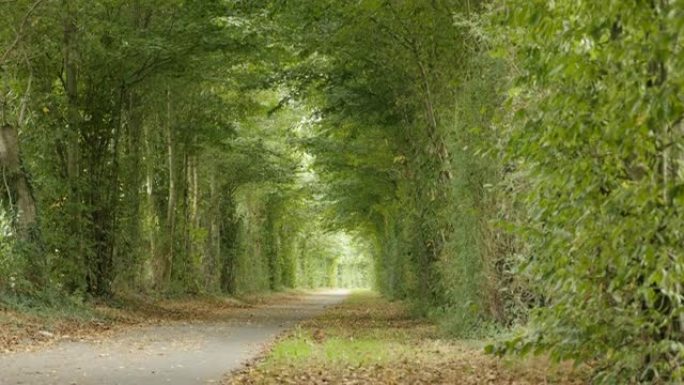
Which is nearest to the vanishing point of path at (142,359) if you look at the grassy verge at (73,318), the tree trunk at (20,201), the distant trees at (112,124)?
the grassy verge at (73,318)

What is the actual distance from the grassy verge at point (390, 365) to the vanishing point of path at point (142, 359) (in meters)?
0.70

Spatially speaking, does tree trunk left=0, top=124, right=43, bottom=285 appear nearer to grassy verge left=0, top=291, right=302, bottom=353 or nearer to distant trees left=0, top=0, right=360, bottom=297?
distant trees left=0, top=0, right=360, bottom=297

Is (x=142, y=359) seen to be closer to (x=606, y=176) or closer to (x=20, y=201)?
(x=20, y=201)

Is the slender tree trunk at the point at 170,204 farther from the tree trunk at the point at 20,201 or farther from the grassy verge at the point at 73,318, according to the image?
the tree trunk at the point at 20,201

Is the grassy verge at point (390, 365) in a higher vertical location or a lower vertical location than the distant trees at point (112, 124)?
lower

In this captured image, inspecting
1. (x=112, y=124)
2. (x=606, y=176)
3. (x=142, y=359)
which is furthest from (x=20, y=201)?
(x=606, y=176)

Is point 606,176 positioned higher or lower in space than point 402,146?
lower

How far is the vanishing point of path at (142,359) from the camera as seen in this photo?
973cm

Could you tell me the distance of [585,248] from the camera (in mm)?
5332

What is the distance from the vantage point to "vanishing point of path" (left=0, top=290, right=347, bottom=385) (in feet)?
31.9

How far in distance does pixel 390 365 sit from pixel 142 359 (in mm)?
3939

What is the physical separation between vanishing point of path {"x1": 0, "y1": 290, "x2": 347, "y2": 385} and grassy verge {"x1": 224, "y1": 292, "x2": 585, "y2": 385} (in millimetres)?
703

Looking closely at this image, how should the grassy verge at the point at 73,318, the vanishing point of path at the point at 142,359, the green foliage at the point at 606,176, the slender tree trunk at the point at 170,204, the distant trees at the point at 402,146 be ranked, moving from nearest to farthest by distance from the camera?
the green foliage at the point at 606,176 < the distant trees at the point at 402,146 < the vanishing point of path at the point at 142,359 < the grassy verge at the point at 73,318 < the slender tree trunk at the point at 170,204

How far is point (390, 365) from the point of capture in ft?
37.4
